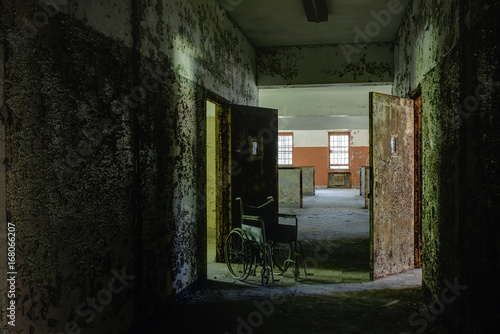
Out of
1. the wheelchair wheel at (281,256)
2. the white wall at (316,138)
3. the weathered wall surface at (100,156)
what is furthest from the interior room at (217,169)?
the white wall at (316,138)

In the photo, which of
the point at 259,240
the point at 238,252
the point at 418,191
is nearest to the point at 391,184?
the point at 418,191

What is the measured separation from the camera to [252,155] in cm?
503

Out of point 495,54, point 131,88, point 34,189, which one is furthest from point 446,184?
point 34,189

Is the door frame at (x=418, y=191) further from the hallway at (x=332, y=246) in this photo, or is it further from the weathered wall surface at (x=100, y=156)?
the weathered wall surface at (x=100, y=156)

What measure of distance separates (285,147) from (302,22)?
12994mm

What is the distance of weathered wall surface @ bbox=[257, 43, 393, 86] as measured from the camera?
602cm

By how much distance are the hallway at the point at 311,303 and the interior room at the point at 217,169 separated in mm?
22

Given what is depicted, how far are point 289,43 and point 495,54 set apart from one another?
→ 4.51 metres

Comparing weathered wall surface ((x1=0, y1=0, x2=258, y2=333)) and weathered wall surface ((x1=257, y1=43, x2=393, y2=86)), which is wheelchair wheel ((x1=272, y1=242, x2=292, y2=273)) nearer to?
weathered wall surface ((x1=0, y1=0, x2=258, y2=333))

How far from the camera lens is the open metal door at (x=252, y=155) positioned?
15.8ft

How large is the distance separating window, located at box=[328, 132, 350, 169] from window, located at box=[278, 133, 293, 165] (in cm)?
189

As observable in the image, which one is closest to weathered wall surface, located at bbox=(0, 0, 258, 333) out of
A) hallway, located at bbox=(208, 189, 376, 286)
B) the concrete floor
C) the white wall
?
the concrete floor

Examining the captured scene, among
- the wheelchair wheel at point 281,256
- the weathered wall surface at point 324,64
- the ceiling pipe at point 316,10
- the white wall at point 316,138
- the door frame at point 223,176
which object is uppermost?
the ceiling pipe at point 316,10

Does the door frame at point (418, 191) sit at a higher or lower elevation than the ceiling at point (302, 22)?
lower
